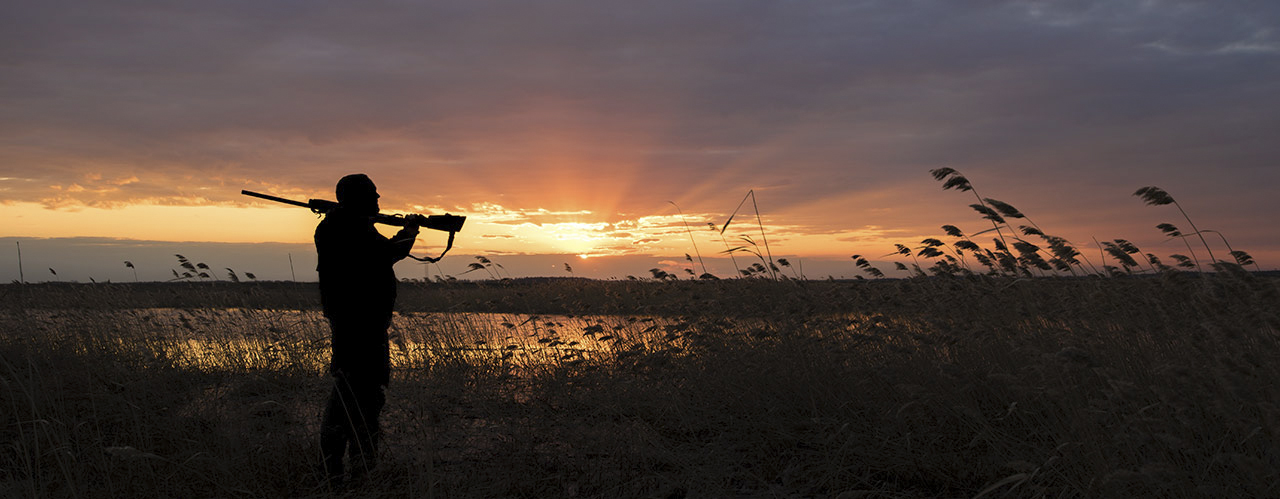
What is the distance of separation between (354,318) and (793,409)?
11.3ft

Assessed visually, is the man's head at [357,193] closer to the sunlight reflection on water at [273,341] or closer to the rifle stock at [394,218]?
the rifle stock at [394,218]

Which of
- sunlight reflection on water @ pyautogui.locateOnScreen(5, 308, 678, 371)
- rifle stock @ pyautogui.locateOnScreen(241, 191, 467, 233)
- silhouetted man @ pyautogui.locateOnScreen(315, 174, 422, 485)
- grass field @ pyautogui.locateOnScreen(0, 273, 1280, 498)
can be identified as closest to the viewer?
grass field @ pyautogui.locateOnScreen(0, 273, 1280, 498)

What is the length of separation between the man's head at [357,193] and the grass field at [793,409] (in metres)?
1.41

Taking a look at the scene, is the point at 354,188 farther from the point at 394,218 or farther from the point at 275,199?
the point at 275,199

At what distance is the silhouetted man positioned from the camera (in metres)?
4.59

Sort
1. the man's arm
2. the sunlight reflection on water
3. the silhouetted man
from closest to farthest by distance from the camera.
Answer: the silhouetted man < the man's arm < the sunlight reflection on water

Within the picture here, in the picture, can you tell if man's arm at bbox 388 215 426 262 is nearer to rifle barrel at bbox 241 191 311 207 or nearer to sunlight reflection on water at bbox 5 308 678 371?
rifle barrel at bbox 241 191 311 207

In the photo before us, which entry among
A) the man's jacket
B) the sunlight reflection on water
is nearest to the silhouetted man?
the man's jacket

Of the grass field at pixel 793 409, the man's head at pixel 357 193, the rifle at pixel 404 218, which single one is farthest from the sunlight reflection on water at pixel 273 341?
the man's head at pixel 357 193

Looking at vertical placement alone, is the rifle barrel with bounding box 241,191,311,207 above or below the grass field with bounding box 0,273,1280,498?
above

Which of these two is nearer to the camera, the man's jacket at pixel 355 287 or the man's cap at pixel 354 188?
the man's jacket at pixel 355 287

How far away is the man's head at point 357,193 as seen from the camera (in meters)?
4.82

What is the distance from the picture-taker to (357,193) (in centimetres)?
485

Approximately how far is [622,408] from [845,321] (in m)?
2.37
